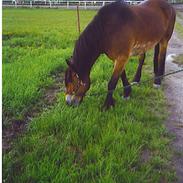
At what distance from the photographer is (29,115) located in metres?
4.77

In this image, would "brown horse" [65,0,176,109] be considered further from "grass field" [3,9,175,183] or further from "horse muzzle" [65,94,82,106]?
"grass field" [3,9,175,183]

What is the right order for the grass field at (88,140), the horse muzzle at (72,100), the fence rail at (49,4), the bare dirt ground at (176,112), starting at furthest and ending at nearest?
1. the fence rail at (49,4)
2. the horse muzzle at (72,100)
3. the bare dirt ground at (176,112)
4. the grass field at (88,140)

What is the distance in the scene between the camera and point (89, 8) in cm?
3403

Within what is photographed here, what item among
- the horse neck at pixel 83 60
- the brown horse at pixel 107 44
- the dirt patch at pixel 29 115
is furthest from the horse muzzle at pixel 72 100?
the dirt patch at pixel 29 115

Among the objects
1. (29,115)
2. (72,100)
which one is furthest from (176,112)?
(29,115)

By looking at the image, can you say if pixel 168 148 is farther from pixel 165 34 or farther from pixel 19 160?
pixel 165 34

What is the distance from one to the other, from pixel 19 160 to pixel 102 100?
2104mm

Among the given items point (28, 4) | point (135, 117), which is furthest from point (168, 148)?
point (28, 4)

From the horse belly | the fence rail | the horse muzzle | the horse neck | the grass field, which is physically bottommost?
the grass field

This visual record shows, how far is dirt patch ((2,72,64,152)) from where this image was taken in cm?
400

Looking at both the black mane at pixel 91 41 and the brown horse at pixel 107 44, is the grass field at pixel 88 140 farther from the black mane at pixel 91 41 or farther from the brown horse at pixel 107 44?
the black mane at pixel 91 41

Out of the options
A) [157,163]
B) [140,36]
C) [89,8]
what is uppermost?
[89,8]

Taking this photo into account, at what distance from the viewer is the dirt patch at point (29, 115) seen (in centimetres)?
400

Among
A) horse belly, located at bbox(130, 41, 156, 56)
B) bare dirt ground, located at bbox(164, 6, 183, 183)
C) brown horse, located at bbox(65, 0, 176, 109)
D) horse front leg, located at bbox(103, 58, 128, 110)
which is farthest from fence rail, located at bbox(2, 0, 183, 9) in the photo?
horse front leg, located at bbox(103, 58, 128, 110)
